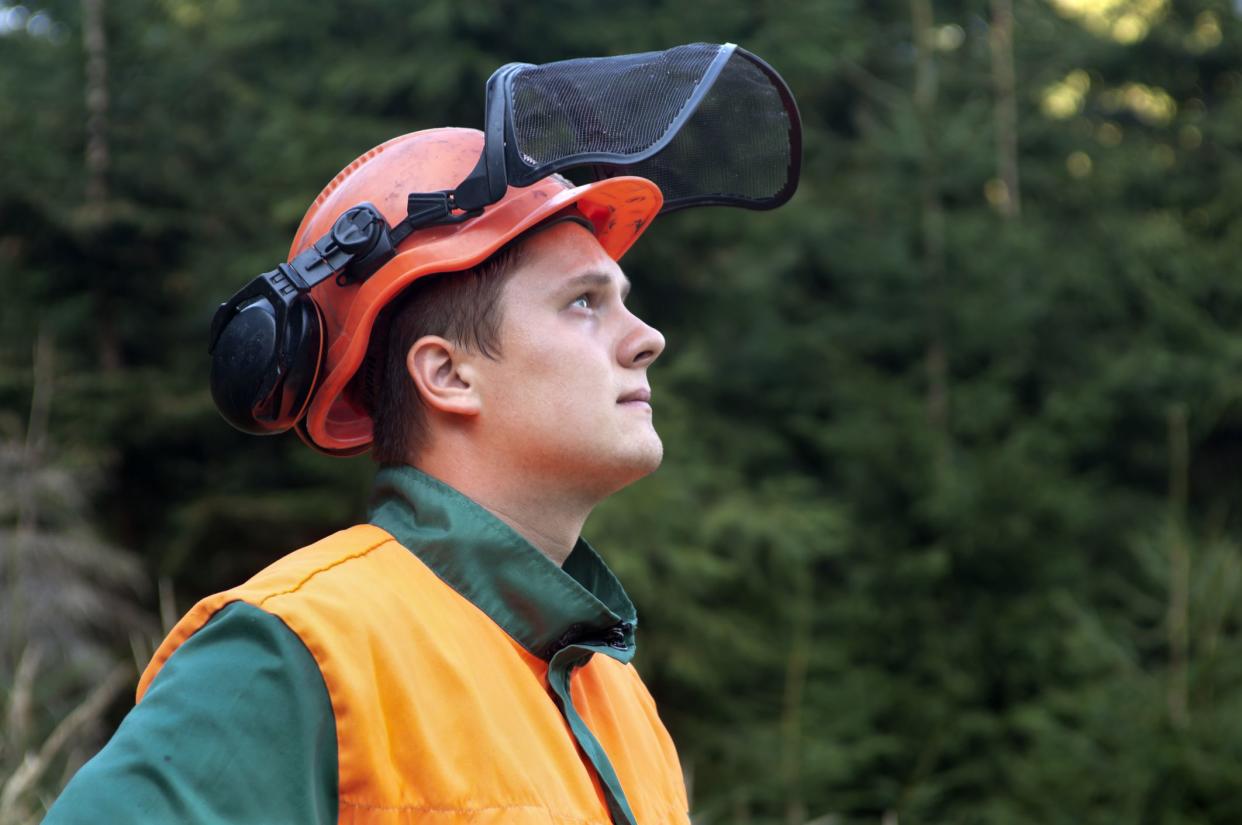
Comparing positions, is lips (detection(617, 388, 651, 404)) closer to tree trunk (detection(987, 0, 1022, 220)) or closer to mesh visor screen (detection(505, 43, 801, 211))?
mesh visor screen (detection(505, 43, 801, 211))

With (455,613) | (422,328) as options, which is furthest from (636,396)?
(455,613)

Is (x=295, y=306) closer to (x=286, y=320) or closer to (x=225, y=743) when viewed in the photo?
(x=286, y=320)

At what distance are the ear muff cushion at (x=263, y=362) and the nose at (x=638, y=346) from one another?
420 mm

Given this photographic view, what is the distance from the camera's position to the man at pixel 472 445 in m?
1.59

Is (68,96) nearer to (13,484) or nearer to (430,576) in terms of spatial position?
(13,484)

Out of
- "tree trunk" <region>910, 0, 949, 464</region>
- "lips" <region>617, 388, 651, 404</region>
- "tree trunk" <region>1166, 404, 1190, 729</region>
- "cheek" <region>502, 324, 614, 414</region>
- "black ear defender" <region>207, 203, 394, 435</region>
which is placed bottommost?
"tree trunk" <region>1166, 404, 1190, 729</region>

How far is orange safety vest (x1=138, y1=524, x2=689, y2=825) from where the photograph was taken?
1.54 metres

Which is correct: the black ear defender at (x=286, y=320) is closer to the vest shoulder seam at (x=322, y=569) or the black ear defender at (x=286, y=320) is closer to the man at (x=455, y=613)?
the man at (x=455, y=613)

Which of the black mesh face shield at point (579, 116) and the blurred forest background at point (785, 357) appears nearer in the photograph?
the black mesh face shield at point (579, 116)

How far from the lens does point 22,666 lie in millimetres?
3682

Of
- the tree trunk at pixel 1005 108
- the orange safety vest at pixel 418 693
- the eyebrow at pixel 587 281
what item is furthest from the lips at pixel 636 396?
the tree trunk at pixel 1005 108

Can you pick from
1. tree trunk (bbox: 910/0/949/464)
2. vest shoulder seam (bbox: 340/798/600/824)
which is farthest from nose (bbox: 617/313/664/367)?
tree trunk (bbox: 910/0/949/464)

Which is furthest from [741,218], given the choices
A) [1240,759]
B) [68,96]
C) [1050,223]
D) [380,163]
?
[380,163]

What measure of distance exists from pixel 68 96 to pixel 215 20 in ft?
7.86
